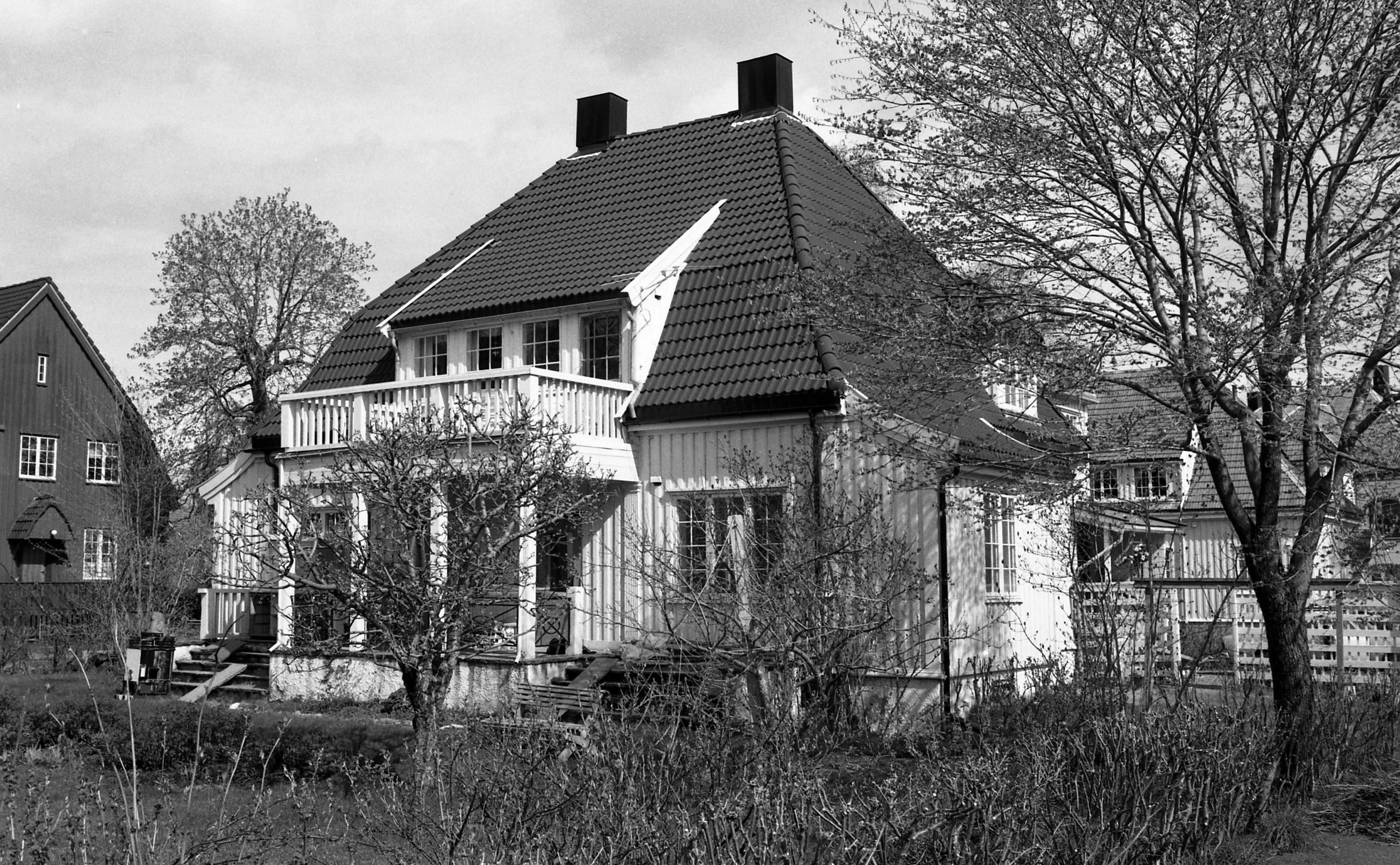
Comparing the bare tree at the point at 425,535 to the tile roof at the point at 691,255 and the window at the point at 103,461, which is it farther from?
the window at the point at 103,461

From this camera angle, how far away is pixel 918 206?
40.8ft

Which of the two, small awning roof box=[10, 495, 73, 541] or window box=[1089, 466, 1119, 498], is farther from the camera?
small awning roof box=[10, 495, 73, 541]

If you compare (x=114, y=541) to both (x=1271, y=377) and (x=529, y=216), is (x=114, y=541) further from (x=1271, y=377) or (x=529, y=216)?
(x=1271, y=377)

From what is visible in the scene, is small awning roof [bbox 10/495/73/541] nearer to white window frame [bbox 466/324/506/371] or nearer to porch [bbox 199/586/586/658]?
porch [bbox 199/586/586/658]

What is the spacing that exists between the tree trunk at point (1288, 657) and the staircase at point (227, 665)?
A: 43.5 feet

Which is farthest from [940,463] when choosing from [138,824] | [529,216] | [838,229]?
[529,216]

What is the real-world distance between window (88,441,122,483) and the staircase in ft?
65.7

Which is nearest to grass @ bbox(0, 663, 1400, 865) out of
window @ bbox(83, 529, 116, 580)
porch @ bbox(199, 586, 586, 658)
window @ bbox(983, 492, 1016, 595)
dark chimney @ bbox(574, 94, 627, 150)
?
porch @ bbox(199, 586, 586, 658)

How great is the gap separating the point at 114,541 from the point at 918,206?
52.9 ft

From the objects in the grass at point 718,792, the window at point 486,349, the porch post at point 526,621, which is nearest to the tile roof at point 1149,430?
the grass at point 718,792

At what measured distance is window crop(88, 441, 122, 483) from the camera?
1519 inches

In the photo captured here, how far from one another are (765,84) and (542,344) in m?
6.06

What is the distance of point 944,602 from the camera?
1541 cm

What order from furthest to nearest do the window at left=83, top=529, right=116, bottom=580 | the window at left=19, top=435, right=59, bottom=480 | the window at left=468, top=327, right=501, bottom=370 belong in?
the window at left=19, top=435, right=59, bottom=480 → the window at left=83, top=529, right=116, bottom=580 → the window at left=468, top=327, right=501, bottom=370
